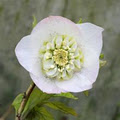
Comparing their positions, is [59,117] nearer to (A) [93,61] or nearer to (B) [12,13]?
(B) [12,13]

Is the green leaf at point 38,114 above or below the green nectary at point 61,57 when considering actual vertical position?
below

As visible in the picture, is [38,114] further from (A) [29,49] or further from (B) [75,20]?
(B) [75,20]

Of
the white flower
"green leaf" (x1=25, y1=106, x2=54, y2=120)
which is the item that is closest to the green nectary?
the white flower

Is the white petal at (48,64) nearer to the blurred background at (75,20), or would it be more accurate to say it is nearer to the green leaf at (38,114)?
the green leaf at (38,114)

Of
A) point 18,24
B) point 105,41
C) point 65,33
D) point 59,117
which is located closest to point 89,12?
point 105,41

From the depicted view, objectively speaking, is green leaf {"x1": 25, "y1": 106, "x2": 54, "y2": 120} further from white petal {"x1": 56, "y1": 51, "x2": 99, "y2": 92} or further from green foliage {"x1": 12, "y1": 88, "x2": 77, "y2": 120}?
white petal {"x1": 56, "y1": 51, "x2": 99, "y2": 92}

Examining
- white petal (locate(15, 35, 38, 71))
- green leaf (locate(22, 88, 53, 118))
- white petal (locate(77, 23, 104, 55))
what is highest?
white petal (locate(77, 23, 104, 55))

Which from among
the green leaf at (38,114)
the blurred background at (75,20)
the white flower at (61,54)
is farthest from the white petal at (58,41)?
the blurred background at (75,20)
